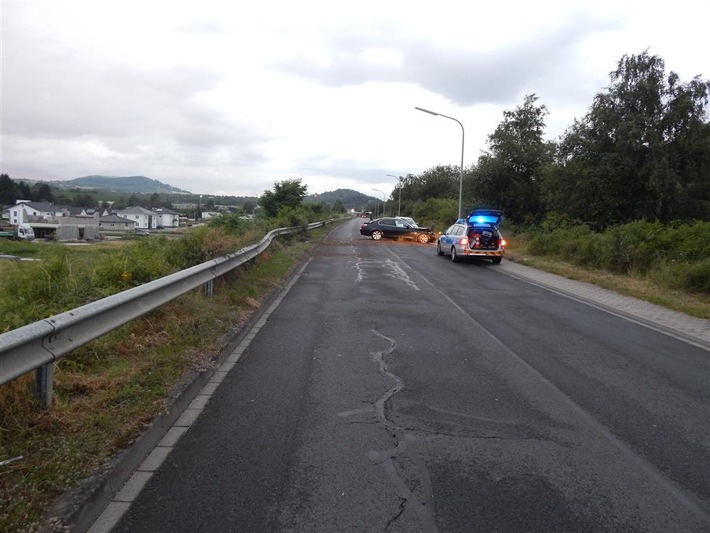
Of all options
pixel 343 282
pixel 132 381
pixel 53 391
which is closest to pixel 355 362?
pixel 132 381

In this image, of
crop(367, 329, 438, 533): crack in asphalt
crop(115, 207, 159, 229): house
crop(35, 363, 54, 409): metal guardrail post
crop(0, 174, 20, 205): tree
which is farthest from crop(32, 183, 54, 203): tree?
crop(367, 329, 438, 533): crack in asphalt

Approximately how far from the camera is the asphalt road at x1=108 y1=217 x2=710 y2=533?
343 centimetres

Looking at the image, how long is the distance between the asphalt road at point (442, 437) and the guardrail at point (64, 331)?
3.75ft

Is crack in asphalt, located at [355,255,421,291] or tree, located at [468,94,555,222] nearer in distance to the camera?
crack in asphalt, located at [355,255,421,291]

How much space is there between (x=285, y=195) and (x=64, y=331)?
37.2 metres

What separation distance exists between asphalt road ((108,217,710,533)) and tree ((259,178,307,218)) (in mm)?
32544

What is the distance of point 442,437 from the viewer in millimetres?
4594

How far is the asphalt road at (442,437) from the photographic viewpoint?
343cm

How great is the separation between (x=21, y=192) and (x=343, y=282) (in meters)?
98.1

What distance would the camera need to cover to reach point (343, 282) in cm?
1466

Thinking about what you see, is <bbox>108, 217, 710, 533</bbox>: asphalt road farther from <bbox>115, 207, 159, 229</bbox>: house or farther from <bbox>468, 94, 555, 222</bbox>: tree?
<bbox>115, 207, 159, 229</bbox>: house

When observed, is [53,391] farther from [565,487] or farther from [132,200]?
[132,200]

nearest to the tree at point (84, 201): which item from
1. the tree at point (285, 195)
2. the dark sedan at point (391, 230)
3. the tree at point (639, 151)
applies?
the tree at point (285, 195)

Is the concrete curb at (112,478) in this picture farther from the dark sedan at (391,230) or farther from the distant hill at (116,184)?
the distant hill at (116,184)
